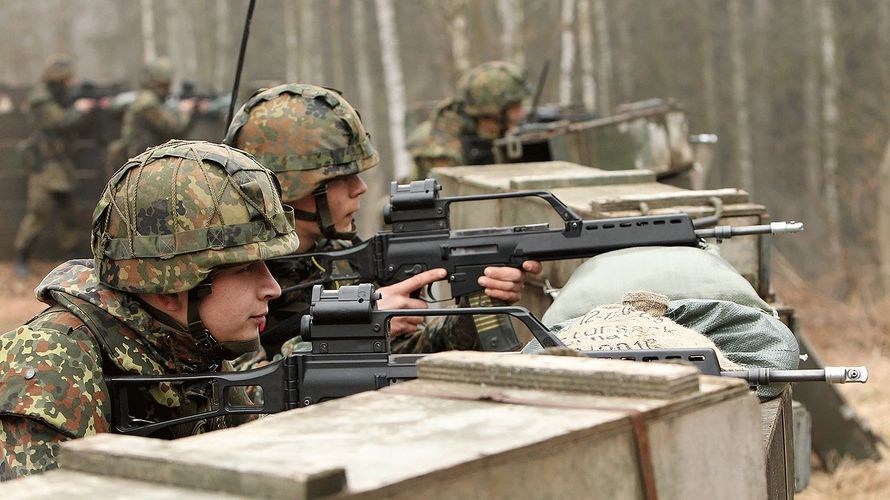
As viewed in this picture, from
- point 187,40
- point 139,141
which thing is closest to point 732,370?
Answer: point 139,141

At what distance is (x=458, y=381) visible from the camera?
2.50 metres

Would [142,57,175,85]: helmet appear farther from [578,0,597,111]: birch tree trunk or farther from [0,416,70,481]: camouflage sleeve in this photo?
[0,416,70,481]: camouflage sleeve

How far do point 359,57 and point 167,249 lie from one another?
2773 centimetres

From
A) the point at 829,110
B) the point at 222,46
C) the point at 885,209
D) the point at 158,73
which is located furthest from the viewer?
the point at 222,46

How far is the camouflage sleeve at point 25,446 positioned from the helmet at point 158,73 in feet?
46.2

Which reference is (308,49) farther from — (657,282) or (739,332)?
(739,332)

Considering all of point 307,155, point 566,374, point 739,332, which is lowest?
point 739,332

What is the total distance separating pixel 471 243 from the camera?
5.09m

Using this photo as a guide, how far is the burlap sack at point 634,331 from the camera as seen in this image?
11.1ft

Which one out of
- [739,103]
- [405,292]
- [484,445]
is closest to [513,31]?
[739,103]

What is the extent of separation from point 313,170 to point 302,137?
0.14 metres

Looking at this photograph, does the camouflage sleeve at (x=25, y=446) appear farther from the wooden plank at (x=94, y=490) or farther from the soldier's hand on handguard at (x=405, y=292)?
the soldier's hand on handguard at (x=405, y=292)

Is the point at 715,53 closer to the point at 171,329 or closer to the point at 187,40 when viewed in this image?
the point at 187,40

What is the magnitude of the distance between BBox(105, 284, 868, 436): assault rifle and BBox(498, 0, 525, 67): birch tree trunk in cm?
1967
